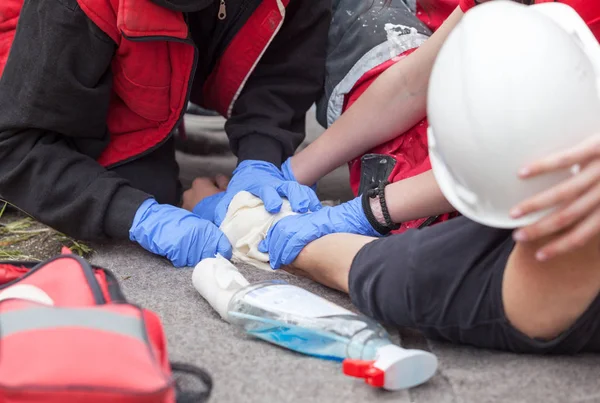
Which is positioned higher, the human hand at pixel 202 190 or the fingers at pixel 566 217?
the fingers at pixel 566 217

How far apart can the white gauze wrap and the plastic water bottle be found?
0.12 m

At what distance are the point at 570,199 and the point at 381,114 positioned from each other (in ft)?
1.81

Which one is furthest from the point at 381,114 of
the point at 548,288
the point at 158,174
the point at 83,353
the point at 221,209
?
the point at 83,353

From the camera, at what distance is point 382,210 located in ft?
3.40

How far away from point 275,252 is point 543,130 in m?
0.47

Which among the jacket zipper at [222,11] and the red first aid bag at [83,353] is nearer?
the red first aid bag at [83,353]

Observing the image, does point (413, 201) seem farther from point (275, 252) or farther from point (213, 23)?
point (213, 23)

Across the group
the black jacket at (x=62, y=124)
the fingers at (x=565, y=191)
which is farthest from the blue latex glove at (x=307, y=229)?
the fingers at (x=565, y=191)

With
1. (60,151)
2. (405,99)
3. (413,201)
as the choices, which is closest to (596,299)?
(413,201)

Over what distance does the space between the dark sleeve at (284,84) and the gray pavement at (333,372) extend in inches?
17.6

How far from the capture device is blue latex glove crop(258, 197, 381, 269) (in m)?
0.99

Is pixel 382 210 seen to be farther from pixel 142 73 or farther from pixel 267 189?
pixel 142 73

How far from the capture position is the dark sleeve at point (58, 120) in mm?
1031

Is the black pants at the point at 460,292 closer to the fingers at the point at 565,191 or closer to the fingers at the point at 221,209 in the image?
the fingers at the point at 565,191
